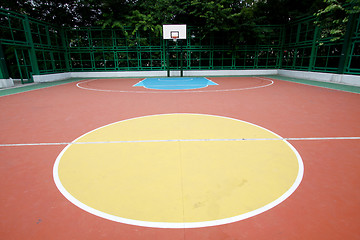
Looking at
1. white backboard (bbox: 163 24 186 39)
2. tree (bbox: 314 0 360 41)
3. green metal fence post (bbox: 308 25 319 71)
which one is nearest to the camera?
tree (bbox: 314 0 360 41)

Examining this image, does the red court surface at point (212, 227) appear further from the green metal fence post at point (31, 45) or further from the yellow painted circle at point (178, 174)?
the green metal fence post at point (31, 45)

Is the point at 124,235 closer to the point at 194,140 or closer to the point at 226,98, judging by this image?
the point at 194,140

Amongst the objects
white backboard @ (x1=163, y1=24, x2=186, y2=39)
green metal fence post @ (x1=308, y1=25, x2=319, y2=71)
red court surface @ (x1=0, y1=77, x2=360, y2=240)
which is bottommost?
red court surface @ (x1=0, y1=77, x2=360, y2=240)

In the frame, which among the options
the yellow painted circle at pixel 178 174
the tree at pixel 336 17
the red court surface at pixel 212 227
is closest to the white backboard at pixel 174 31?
the tree at pixel 336 17

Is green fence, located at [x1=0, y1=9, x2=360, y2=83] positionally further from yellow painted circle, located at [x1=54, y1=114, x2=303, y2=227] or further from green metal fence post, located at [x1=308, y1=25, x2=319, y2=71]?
yellow painted circle, located at [x1=54, y1=114, x2=303, y2=227]

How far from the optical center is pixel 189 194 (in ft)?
8.32

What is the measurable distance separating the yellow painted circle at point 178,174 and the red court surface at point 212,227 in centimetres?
13

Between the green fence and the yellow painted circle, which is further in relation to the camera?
the green fence

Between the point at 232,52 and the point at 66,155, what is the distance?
59.0 ft

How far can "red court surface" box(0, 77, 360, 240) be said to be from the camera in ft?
6.60

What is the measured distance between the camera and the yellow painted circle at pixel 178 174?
89.8 inches

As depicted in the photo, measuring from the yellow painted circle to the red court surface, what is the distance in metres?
0.13

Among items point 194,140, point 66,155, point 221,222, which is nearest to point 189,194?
point 221,222

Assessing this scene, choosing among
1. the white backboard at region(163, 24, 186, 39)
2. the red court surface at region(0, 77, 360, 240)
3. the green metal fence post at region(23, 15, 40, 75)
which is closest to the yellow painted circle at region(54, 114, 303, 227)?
the red court surface at region(0, 77, 360, 240)
